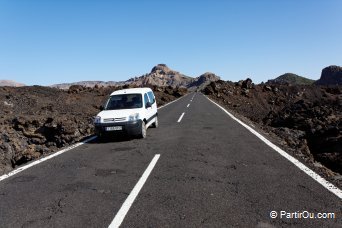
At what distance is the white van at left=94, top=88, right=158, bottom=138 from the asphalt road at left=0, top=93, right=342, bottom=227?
167 centimetres

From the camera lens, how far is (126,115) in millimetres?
11945

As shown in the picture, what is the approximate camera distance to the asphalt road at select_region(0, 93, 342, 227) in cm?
509

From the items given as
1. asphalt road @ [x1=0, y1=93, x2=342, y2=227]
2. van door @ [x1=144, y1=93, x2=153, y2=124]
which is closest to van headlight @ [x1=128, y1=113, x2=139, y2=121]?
van door @ [x1=144, y1=93, x2=153, y2=124]

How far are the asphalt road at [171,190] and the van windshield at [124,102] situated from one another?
10.5ft

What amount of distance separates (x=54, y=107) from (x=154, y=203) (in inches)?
991

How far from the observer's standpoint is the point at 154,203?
5684 millimetres

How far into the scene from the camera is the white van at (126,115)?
11.8m

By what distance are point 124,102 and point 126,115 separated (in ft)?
4.98

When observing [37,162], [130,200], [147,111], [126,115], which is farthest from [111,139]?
[130,200]

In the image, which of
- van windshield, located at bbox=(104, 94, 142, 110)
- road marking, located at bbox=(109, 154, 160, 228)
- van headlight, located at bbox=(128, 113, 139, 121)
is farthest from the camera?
van windshield, located at bbox=(104, 94, 142, 110)

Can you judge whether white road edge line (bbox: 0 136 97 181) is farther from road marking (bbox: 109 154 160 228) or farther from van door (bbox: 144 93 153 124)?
road marking (bbox: 109 154 160 228)

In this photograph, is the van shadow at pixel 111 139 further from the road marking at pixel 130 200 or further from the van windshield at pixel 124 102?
the road marking at pixel 130 200

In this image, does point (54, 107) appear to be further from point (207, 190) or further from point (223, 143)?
point (207, 190)

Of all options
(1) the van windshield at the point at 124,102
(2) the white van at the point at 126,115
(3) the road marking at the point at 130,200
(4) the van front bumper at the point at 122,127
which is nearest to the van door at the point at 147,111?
(2) the white van at the point at 126,115
